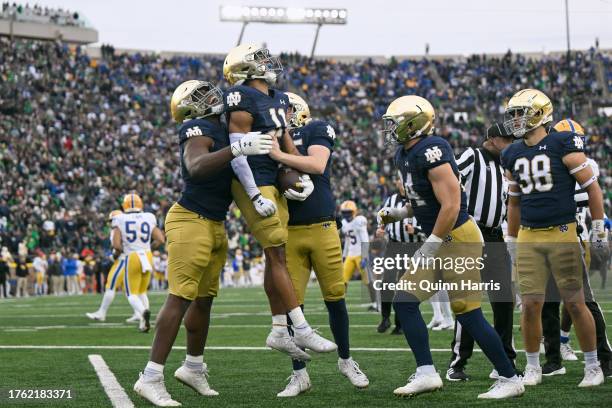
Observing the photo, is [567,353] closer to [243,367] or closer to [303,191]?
[243,367]

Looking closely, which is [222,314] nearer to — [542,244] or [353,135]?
[542,244]

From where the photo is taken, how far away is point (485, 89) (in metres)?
49.3

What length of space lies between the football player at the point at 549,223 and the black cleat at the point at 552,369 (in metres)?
0.63

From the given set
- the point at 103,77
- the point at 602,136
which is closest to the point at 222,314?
the point at 103,77

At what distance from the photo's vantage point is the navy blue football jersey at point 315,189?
7539 mm

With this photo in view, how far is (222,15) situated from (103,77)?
955 centimetres

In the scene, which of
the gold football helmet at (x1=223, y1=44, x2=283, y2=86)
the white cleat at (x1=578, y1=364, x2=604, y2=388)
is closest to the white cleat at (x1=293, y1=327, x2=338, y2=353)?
the gold football helmet at (x1=223, y1=44, x2=283, y2=86)

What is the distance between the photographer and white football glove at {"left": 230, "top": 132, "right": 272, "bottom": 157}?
6.52m

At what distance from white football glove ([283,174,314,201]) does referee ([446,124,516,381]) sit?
5.12 ft

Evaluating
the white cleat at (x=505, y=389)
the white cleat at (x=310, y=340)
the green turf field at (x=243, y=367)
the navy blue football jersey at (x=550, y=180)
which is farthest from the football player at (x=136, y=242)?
the white cleat at (x=505, y=389)

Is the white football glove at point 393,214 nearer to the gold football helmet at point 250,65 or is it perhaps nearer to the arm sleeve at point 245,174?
the arm sleeve at point 245,174

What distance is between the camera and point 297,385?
7312mm

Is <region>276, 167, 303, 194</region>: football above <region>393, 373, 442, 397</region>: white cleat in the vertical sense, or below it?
above

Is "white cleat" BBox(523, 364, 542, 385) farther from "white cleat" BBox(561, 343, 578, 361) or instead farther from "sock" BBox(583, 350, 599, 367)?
"white cleat" BBox(561, 343, 578, 361)
